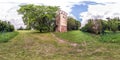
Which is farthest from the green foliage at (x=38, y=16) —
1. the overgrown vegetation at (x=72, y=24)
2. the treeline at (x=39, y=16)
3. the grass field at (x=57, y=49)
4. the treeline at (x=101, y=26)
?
the grass field at (x=57, y=49)

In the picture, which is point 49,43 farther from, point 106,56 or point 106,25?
point 106,25

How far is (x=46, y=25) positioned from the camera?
4862cm

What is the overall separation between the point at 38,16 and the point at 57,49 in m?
16.5

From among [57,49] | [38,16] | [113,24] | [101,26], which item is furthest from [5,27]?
[57,49]

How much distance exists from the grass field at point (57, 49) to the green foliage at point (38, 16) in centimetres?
832

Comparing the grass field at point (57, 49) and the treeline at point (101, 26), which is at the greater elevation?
the treeline at point (101, 26)

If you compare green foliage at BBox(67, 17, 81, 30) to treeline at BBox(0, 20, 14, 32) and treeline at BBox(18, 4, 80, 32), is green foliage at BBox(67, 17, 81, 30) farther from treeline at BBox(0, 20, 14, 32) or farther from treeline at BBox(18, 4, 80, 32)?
treeline at BBox(0, 20, 14, 32)

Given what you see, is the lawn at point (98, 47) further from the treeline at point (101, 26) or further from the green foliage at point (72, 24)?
the green foliage at point (72, 24)

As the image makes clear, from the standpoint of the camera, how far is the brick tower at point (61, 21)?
4754 centimetres

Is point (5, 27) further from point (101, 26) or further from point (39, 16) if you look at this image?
point (101, 26)

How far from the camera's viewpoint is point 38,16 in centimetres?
4753

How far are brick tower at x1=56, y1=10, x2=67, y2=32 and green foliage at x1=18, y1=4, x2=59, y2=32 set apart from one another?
0.82 meters

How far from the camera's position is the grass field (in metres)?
27.3

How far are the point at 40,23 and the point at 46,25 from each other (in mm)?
1014
